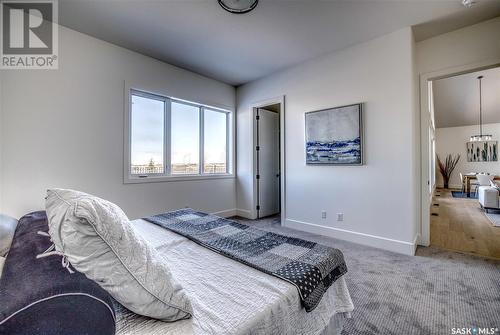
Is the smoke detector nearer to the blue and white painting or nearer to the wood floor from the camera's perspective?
the blue and white painting

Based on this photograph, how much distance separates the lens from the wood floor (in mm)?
2861

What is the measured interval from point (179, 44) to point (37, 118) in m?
1.94

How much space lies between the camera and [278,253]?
136 centimetres

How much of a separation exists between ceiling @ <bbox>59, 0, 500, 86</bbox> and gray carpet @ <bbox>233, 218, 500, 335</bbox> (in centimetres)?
280

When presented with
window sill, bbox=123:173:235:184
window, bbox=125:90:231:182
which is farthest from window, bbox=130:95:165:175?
window sill, bbox=123:173:235:184

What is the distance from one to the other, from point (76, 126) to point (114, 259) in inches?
110

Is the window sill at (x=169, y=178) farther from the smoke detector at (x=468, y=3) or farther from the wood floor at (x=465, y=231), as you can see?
the smoke detector at (x=468, y=3)

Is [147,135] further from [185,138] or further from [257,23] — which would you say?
[257,23]

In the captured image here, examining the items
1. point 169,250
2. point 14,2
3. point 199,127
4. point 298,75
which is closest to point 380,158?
point 298,75

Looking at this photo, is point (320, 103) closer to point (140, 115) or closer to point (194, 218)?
point (194, 218)

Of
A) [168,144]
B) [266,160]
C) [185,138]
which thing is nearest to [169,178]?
[168,144]

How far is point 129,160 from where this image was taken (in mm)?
3248

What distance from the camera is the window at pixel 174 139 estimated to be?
3422mm

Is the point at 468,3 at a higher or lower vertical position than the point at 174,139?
higher
